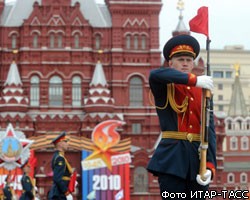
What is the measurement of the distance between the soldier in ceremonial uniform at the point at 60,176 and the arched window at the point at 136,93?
35.6 meters

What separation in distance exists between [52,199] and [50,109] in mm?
35032

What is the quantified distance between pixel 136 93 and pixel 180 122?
41509 mm

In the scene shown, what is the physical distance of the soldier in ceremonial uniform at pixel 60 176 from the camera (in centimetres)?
1304

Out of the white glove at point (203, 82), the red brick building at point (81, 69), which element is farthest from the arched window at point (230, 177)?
the white glove at point (203, 82)

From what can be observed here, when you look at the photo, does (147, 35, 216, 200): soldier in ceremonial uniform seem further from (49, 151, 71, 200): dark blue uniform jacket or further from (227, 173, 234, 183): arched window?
(227, 173, 234, 183): arched window

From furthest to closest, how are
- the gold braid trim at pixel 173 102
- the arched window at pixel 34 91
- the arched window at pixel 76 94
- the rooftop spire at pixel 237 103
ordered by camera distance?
the rooftop spire at pixel 237 103 < the arched window at pixel 76 94 < the arched window at pixel 34 91 < the gold braid trim at pixel 173 102

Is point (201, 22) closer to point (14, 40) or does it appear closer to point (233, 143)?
point (14, 40)

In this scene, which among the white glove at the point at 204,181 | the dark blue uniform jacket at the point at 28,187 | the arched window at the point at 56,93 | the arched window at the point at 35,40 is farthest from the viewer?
the arched window at the point at 35,40

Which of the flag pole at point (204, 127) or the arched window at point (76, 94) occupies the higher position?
the arched window at point (76, 94)

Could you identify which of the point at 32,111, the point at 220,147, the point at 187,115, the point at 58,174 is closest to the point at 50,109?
the point at 32,111

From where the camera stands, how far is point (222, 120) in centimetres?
5219

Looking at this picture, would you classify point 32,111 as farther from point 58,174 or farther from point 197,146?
point 197,146

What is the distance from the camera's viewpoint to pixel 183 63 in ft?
25.3

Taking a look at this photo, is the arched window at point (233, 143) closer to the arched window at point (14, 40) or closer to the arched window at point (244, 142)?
the arched window at point (244, 142)
